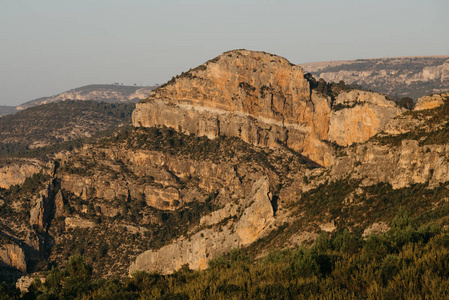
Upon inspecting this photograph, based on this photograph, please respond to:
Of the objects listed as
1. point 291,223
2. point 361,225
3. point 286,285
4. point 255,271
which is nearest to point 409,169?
point 361,225

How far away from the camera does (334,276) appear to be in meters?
52.3

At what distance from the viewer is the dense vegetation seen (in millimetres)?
45656

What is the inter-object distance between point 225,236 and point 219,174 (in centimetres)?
6366

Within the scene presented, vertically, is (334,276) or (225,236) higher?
(334,276)

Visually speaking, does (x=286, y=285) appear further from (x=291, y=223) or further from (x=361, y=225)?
(x=291, y=223)

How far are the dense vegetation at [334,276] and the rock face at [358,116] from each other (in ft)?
256

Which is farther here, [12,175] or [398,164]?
[12,175]

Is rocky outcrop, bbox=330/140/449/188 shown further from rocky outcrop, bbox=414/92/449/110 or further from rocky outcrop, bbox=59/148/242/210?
rocky outcrop, bbox=59/148/242/210

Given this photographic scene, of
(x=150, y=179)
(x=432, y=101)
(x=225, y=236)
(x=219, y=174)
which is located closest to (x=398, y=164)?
(x=432, y=101)

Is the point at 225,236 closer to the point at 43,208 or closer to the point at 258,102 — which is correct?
the point at 258,102

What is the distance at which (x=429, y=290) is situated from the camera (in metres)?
43.2

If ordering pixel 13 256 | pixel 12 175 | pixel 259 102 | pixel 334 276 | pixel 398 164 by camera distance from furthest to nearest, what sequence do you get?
pixel 12 175 < pixel 259 102 < pixel 13 256 < pixel 398 164 < pixel 334 276

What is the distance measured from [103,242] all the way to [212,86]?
52.0 m

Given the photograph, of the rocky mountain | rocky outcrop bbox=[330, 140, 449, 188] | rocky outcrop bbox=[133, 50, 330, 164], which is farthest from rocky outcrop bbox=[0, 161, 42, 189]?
rocky outcrop bbox=[330, 140, 449, 188]
